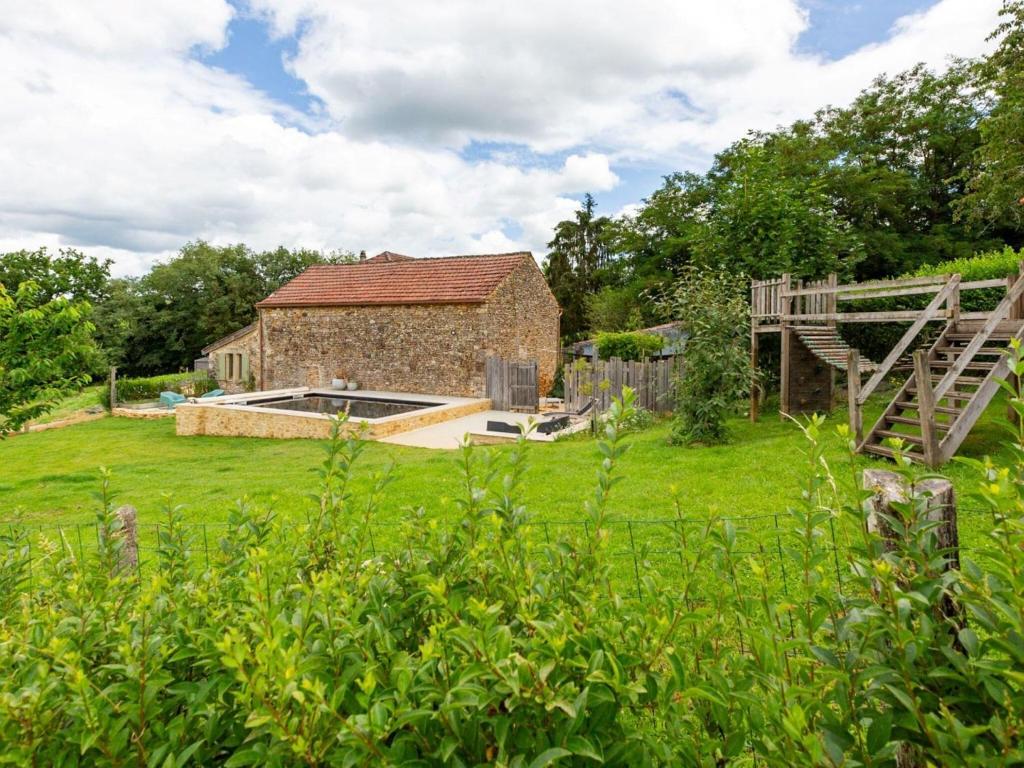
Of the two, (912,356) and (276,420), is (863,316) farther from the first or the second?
(276,420)

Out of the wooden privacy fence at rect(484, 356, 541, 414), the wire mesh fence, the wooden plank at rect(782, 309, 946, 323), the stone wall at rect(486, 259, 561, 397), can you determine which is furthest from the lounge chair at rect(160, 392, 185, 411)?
the wooden plank at rect(782, 309, 946, 323)

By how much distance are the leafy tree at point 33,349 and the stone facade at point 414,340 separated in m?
14.3

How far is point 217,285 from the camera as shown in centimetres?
4422

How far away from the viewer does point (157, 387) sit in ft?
90.1

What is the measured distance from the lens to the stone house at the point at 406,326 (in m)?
22.1

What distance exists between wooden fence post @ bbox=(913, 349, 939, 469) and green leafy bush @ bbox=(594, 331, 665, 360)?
40.2 ft

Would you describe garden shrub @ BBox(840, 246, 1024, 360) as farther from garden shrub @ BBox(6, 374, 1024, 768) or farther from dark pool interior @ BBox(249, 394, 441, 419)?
garden shrub @ BBox(6, 374, 1024, 768)

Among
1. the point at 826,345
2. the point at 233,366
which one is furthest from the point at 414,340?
the point at 826,345

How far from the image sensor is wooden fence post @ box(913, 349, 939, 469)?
7562 millimetres

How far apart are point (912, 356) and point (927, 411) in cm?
176

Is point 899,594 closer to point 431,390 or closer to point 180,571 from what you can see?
point 180,571

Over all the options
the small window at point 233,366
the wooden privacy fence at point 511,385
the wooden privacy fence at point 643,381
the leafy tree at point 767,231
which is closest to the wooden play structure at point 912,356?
the leafy tree at point 767,231

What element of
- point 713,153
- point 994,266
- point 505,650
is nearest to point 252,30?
point 505,650

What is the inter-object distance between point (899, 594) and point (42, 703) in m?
1.98
